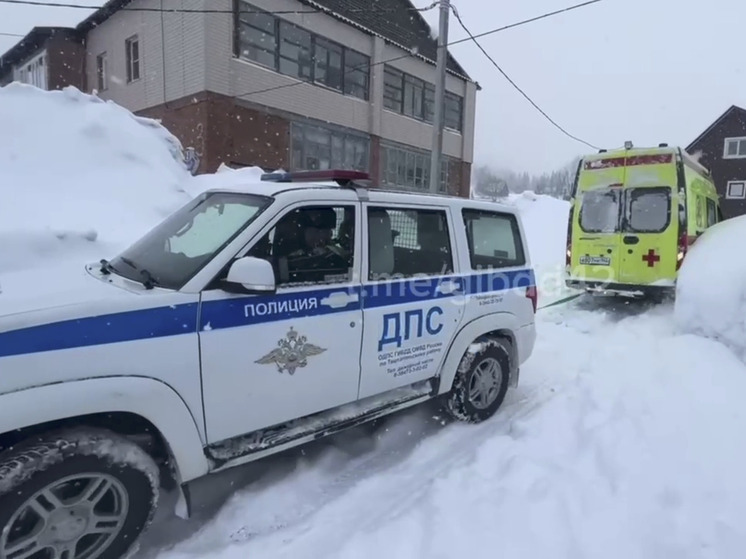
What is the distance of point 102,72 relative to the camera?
20.7m

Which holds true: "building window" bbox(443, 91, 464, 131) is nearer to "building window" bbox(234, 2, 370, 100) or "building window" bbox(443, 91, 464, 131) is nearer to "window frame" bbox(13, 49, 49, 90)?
"building window" bbox(234, 2, 370, 100)

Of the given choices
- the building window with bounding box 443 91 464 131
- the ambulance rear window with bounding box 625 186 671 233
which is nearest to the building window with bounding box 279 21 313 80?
the building window with bounding box 443 91 464 131

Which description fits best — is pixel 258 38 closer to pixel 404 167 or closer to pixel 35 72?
pixel 404 167

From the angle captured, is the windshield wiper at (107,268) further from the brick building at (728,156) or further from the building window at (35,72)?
the brick building at (728,156)

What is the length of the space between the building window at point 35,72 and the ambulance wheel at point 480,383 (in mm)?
24848

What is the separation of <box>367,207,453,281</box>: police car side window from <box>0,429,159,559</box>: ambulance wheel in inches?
73.3

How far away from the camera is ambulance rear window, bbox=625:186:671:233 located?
28.9ft

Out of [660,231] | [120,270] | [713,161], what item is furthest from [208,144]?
[713,161]

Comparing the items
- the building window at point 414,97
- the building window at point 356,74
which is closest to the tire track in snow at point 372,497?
the building window at point 356,74

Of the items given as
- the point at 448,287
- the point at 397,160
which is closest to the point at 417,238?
the point at 448,287

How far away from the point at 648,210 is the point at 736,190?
3009 cm

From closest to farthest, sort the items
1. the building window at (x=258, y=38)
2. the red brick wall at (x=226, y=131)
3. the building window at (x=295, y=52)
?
the red brick wall at (x=226, y=131) < the building window at (x=258, y=38) < the building window at (x=295, y=52)

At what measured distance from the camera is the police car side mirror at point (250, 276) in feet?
8.82

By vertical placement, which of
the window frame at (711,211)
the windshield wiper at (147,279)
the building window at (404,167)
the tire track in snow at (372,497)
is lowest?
the tire track in snow at (372,497)
